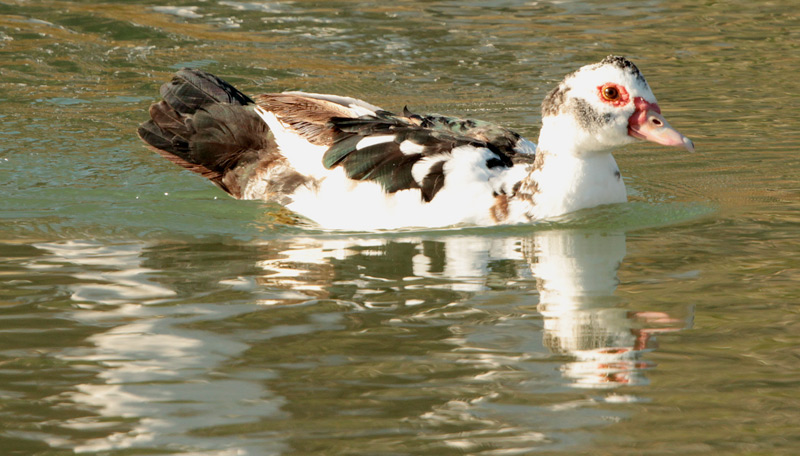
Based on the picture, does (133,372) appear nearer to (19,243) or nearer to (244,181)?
(19,243)

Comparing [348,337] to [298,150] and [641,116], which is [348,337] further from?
[298,150]

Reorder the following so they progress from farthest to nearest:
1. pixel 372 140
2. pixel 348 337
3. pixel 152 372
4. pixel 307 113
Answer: pixel 307 113
pixel 372 140
pixel 348 337
pixel 152 372

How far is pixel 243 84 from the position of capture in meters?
11.9

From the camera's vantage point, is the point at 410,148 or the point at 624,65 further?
the point at 410,148

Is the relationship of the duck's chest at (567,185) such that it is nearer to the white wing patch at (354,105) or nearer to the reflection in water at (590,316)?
the reflection in water at (590,316)

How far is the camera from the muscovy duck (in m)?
7.03

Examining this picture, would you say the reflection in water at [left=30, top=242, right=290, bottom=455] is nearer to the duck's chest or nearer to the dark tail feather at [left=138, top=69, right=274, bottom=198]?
the dark tail feather at [left=138, top=69, right=274, bottom=198]

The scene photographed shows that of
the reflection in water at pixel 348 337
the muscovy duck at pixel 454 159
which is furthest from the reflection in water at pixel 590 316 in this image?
the muscovy duck at pixel 454 159

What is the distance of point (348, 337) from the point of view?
17.3 feet

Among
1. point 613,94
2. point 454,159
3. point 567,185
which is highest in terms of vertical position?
point 613,94

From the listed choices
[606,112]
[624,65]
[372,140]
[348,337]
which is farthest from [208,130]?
[348,337]

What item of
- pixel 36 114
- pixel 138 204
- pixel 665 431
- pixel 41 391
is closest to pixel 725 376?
pixel 665 431

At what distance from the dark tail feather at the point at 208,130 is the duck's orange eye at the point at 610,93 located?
245 centimetres

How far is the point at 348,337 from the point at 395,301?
2.00ft
